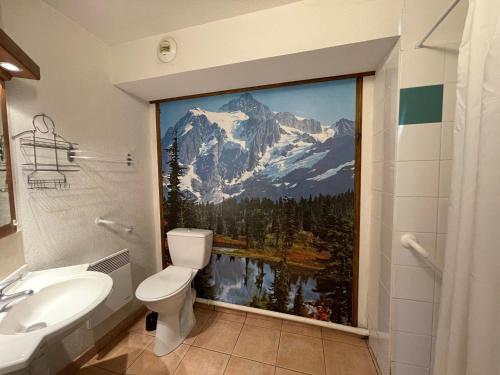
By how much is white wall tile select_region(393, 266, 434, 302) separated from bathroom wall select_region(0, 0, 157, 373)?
2.04 m

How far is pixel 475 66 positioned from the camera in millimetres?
550

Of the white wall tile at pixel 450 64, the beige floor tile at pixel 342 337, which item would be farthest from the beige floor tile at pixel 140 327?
the white wall tile at pixel 450 64

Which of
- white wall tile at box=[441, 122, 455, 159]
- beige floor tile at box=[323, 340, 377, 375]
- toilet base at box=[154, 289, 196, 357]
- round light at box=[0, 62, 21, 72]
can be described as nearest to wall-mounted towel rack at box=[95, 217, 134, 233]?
toilet base at box=[154, 289, 196, 357]

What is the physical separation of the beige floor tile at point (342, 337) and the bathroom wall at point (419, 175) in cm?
36

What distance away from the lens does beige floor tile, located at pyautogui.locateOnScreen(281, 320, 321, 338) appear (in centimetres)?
158

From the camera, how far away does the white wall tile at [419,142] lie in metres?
1.01

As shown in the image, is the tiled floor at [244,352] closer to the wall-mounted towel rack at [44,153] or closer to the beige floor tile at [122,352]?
the beige floor tile at [122,352]

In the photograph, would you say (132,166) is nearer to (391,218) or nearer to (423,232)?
(391,218)

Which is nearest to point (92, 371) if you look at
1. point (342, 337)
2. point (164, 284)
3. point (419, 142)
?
point (164, 284)

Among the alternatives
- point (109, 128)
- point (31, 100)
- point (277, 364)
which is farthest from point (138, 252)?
point (277, 364)

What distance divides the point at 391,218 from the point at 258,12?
151 centimetres

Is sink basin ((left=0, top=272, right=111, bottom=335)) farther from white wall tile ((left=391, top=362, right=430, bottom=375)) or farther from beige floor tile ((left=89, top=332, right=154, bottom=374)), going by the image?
white wall tile ((left=391, top=362, right=430, bottom=375))

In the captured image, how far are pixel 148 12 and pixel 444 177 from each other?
2.00 metres

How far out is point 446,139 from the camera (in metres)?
0.99
